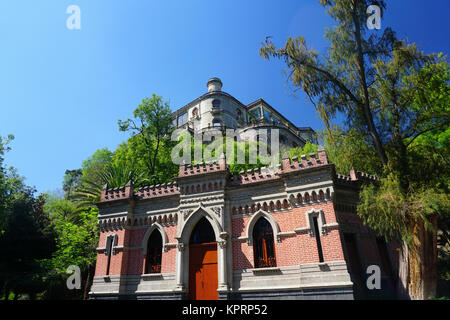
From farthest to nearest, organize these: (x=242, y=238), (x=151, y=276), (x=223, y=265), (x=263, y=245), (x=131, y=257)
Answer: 1. (x=131, y=257)
2. (x=151, y=276)
3. (x=242, y=238)
4. (x=263, y=245)
5. (x=223, y=265)

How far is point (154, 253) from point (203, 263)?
3.32 meters

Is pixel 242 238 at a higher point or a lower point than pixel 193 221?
lower

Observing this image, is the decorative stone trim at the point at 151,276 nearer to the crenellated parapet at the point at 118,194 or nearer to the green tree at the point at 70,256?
the crenellated parapet at the point at 118,194

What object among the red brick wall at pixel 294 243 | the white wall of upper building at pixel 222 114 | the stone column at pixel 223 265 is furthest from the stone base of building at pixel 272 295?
the white wall of upper building at pixel 222 114

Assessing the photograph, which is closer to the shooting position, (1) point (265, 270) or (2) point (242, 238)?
(1) point (265, 270)

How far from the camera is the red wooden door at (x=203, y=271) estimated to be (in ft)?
45.7

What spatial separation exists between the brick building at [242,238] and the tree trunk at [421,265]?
193 centimetres

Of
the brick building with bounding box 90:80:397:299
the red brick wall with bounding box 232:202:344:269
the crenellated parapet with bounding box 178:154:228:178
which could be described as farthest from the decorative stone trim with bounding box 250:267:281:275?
the crenellated parapet with bounding box 178:154:228:178

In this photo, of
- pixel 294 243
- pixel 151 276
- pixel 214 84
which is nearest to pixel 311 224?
pixel 294 243

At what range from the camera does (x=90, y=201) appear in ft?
81.5

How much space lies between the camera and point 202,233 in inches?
598

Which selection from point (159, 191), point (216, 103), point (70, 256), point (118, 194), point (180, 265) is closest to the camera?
point (180, 265)

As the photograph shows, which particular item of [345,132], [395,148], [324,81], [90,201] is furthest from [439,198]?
[90,201]

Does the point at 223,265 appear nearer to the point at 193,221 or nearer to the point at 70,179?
the point at 193,221
